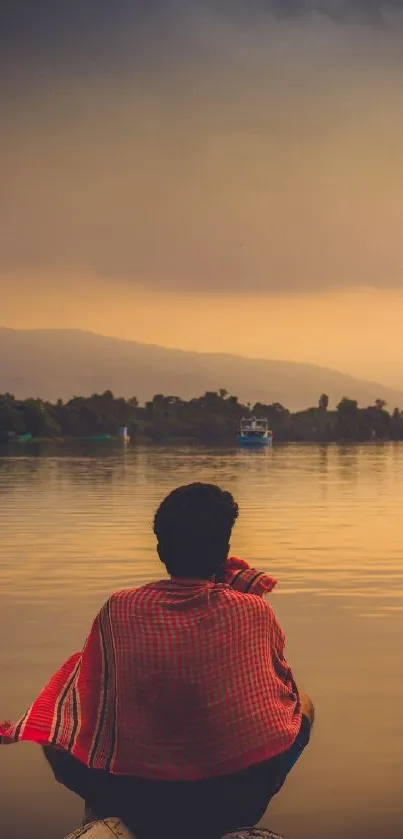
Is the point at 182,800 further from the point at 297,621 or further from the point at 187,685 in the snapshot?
the point at 297,621

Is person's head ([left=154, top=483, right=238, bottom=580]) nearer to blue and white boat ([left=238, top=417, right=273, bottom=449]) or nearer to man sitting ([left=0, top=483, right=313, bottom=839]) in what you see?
man sitting ([left=0, top=483, right=313, bottom=839])

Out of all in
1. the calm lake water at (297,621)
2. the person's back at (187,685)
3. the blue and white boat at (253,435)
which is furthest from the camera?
the blue and white boat at (253,435)

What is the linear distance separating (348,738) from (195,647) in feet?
8.07

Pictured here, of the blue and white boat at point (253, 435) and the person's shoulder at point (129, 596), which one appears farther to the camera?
the blue and white boat at point (253, 435)

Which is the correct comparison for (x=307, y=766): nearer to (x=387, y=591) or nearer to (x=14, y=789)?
(x=14, y=789)

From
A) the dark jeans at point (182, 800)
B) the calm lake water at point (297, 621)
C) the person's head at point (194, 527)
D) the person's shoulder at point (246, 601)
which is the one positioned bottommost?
the calm lake water at point (297, 621)

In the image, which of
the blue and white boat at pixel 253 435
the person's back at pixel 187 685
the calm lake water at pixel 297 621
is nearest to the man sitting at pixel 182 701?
the person's back at pixel 187 685

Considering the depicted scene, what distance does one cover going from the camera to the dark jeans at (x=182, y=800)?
4.06 metres

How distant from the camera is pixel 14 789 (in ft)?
17.7

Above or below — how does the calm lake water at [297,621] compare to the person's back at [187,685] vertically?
below

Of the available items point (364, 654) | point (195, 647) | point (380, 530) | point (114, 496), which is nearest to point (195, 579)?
point (195, 647)

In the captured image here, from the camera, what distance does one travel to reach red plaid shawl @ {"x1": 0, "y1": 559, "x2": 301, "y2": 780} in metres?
4.02

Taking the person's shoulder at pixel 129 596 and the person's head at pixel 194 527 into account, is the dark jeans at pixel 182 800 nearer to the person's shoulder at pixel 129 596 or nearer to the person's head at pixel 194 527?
the person's shoulder at pixel 129 596

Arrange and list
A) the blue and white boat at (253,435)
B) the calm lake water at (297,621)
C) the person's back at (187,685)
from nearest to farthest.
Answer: the person's back at (187,685) < the calm lake water at (297,621) < the blue and white boat at (253,435)
